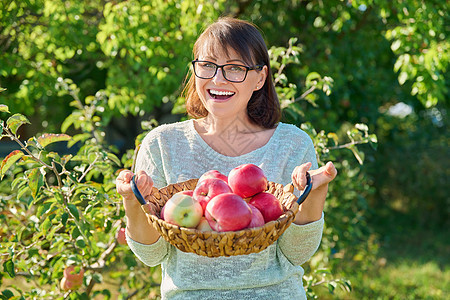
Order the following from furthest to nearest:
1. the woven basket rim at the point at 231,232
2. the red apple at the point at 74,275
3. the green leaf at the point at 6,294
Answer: the red apple at the point at 74,275, the green leaf at the point at 6,294, the woven basket rim at the point at 231,232

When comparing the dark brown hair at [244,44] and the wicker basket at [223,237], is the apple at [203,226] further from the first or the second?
the dark brown hair at [244,44]

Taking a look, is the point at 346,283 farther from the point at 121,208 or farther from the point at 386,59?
the point at 386,59

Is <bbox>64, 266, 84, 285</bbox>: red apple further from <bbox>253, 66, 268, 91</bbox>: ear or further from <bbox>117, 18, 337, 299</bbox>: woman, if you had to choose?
<bbox>253, 66, 268, 91</bbox>: ear

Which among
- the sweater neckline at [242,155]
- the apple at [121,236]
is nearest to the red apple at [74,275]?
the apple at [121,236]

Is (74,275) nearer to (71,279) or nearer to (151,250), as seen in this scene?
(71,279)

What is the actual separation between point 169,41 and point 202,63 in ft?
6.17

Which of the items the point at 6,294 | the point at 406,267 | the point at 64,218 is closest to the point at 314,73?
the point at 64,218

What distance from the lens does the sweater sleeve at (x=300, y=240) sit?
5.31 ft

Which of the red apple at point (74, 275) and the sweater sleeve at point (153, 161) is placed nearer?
the sweater sleeve at point (153, 161)

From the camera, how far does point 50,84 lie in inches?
148

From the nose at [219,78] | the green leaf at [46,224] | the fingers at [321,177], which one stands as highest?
the nose at [219,78]

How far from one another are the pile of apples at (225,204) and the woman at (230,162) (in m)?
0.11

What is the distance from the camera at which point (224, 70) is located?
1679 mm

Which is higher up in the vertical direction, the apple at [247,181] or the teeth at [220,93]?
the teeth at [220,93]
